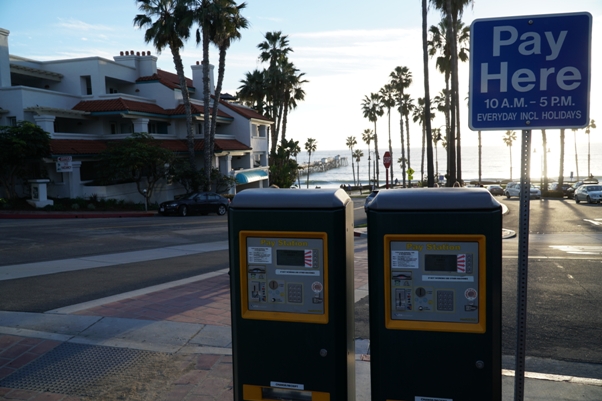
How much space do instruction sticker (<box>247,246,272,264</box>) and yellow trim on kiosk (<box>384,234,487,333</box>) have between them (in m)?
0.79

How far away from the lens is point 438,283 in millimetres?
3355

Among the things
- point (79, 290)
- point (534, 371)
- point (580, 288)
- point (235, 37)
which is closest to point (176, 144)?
point (235, 37)

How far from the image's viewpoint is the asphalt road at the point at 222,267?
6684mm

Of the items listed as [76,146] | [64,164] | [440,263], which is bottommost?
[440,263]

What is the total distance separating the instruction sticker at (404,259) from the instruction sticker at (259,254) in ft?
2.74

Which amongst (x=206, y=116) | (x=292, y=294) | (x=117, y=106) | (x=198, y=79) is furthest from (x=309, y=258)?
(x=198, y=79)

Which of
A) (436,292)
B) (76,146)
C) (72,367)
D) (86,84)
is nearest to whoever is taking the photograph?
(436,292)

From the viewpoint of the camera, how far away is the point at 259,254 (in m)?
3.65

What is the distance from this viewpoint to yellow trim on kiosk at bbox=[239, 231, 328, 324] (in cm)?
351

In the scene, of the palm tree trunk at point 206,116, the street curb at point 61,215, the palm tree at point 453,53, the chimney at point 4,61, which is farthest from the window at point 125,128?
the palm tree at point 453,53

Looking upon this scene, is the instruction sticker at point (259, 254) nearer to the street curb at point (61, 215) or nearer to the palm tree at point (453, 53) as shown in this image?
the palm tree at point (453, 53)

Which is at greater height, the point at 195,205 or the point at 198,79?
the point at 198,79

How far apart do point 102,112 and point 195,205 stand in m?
9.55

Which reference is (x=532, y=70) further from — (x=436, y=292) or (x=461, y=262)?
(x=436, y=292)
